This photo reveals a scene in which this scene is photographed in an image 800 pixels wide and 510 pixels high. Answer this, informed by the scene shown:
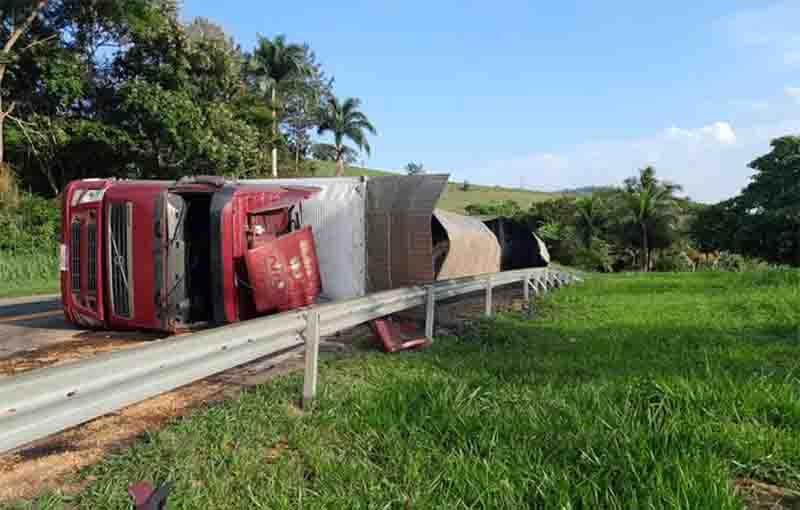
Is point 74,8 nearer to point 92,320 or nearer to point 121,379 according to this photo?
point 92,320

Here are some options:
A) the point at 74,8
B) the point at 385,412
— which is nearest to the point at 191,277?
the point at 385,412

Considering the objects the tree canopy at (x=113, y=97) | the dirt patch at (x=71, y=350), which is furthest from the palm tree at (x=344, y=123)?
the dirt patch at (x=71, y=350)

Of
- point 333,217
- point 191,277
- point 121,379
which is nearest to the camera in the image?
point 121,379

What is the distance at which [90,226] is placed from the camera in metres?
A: 6.58

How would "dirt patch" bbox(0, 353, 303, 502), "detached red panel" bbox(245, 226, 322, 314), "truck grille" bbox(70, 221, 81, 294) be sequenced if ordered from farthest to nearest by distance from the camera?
"truck grille" bbox(70, 221, 81, 294) < "detached red panel" bbox(245, 226, 322, 314) < "dirt patch" bbox(0, 353, 303, 502)

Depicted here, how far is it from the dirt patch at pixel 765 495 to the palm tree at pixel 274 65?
121 feet

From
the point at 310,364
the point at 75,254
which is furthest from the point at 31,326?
the point at 310,364

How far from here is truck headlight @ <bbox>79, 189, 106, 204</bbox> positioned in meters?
6.57

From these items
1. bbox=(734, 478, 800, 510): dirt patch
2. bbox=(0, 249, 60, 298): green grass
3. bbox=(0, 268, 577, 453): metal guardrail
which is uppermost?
bbox=(0, 268, 577, 453): metal guardrail

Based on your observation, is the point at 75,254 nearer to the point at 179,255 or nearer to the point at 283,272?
the point at 179,255

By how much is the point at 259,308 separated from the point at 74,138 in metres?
22.2

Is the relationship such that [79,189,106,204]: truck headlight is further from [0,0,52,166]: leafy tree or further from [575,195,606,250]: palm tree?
[575,195,606,250]: palm tree

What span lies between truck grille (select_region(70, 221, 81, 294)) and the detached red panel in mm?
2546

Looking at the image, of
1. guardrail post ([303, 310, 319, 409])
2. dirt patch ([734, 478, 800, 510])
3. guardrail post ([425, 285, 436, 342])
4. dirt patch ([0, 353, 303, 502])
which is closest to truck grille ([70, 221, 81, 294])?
dirt patch ([0, 353, 303, 502])
